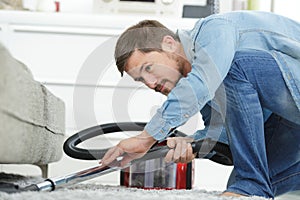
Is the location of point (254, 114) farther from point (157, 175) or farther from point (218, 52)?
point (157, 175)

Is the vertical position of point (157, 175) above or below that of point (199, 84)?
below

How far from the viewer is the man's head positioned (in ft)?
4.44

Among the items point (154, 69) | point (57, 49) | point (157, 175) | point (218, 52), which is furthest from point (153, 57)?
point (57, 49)

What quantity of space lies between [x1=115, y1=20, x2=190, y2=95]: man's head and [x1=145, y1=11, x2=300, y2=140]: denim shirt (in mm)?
38

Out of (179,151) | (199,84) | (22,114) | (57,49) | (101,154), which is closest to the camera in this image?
(22,114)

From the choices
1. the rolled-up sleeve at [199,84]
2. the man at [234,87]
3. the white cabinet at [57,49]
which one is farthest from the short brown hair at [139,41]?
the white cabinet at [57,49]

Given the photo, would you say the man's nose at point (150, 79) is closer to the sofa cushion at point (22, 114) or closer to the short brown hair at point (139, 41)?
the short brown hair at point (139, 41)

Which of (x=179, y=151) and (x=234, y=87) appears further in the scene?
(x=179, y=151)

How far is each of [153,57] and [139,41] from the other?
7 centimetres

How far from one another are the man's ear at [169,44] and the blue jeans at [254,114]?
0.76 ft

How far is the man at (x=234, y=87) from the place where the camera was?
115 centimetres

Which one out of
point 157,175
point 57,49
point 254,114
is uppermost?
point 254,114

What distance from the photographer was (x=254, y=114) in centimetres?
118

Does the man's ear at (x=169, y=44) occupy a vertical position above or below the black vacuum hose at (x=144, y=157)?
above
